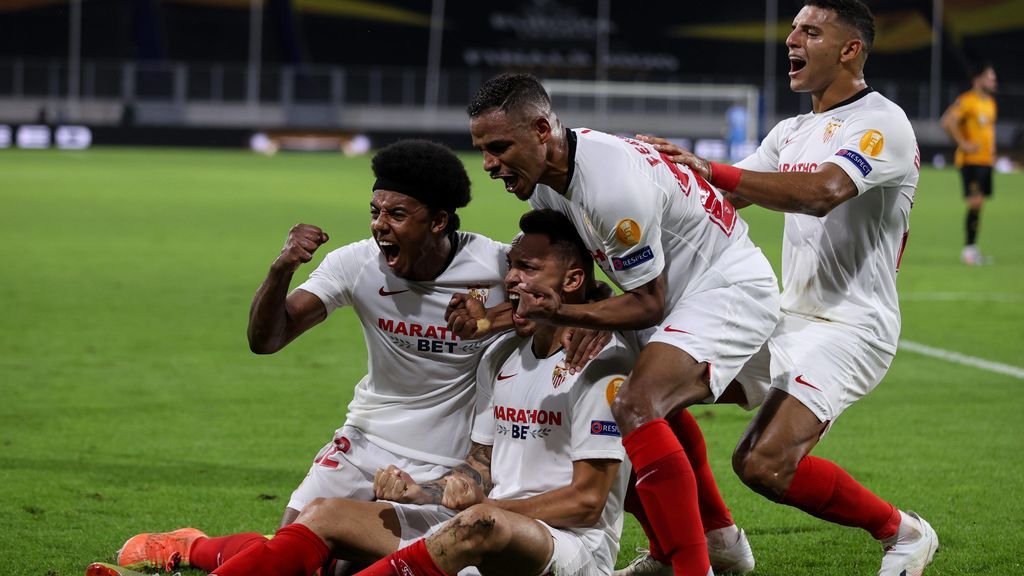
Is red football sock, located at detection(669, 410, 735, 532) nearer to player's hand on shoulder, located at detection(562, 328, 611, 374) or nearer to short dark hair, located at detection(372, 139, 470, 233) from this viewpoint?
player's hand on shoulder, located at detection(562, 328, 611, 374)

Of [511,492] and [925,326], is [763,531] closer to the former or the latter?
[511,492]

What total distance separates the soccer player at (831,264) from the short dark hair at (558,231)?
46cm

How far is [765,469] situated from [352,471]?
143 cm

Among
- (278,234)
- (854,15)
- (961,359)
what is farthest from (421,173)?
(278,234)

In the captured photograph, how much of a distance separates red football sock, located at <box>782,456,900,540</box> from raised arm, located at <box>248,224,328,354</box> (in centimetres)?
179

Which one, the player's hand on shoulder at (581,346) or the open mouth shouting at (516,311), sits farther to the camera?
the player's hand on shoulder at (581,346)

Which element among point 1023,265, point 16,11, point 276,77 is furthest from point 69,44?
point 1023,265

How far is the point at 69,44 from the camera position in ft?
164

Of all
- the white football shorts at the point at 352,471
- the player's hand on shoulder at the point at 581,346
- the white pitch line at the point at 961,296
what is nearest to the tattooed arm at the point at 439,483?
the white football shorts at the point at 352,471

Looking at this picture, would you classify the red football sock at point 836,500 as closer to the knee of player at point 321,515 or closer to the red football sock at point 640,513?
the red football sock at point 640,513

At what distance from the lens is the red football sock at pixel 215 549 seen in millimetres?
4820

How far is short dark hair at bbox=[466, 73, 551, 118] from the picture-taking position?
4246mm

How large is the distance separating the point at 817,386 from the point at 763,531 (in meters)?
1.20

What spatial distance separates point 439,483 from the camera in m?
4.59
